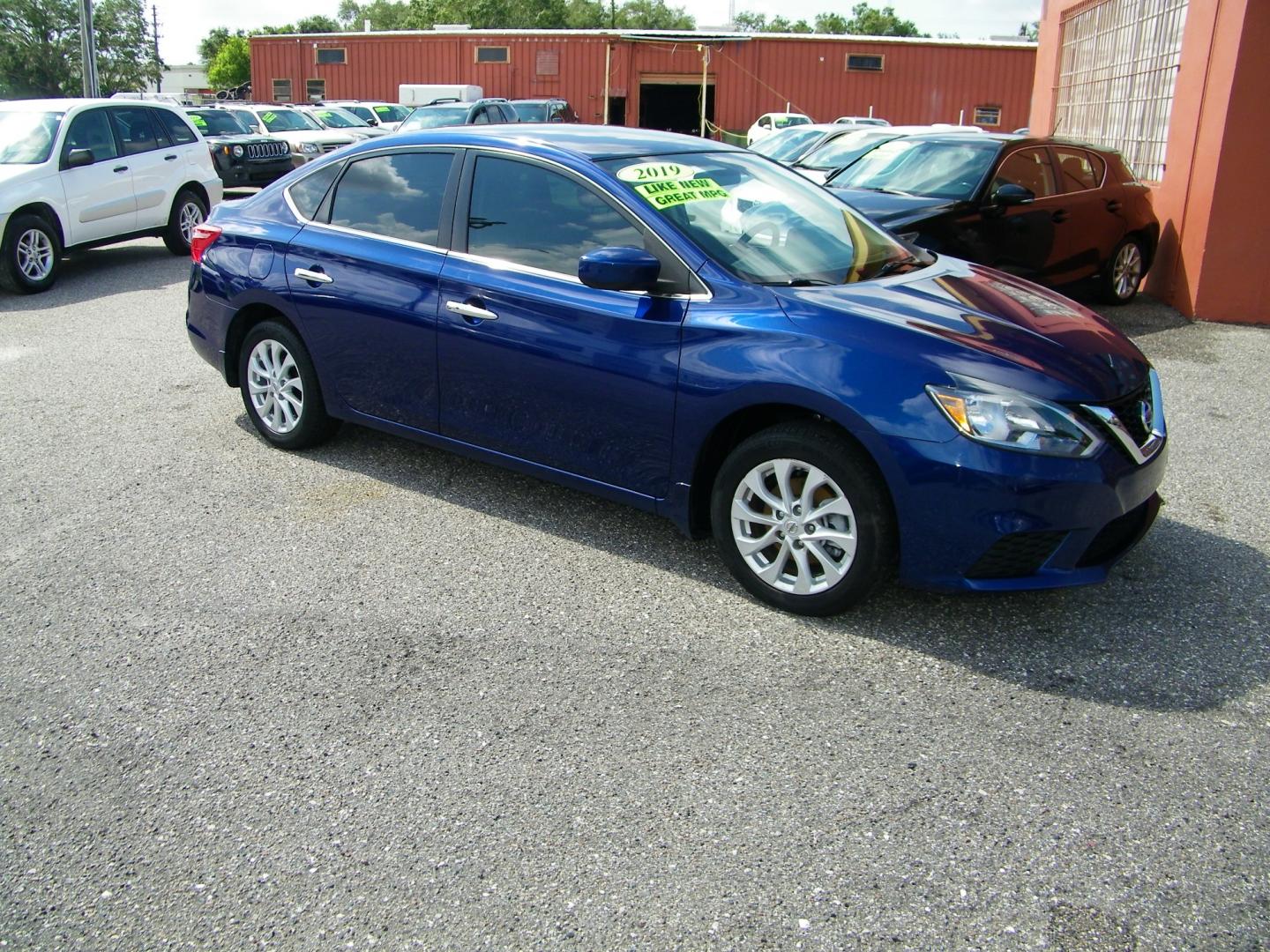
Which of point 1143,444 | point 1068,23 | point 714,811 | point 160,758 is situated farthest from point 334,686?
point 1068,23

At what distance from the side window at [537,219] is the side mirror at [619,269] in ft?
0.75

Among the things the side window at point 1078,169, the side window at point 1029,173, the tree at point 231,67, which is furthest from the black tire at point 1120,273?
the tree at point 231,67

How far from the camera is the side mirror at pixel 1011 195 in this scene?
834 cm

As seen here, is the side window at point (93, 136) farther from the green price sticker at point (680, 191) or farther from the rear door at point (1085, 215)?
the rear door at point (1085, 215)

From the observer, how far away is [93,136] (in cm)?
1113

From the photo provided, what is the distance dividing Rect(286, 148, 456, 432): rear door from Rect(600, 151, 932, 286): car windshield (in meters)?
0.92

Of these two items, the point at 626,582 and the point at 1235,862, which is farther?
the point at 626,582

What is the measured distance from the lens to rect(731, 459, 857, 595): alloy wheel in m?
3.84

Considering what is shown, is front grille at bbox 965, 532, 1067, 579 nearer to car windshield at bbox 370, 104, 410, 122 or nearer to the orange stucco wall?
the orange stucco wall

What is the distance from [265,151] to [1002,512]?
1627cm

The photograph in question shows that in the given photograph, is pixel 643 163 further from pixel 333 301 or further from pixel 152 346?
pixel 152 346

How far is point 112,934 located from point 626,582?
7.23 ft

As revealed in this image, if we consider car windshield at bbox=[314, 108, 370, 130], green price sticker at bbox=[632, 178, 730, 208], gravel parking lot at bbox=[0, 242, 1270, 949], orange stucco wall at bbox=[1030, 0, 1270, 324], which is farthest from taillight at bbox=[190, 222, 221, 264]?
car windshield at bbox=[314, 108, 370, 130]

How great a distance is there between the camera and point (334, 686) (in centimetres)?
357
